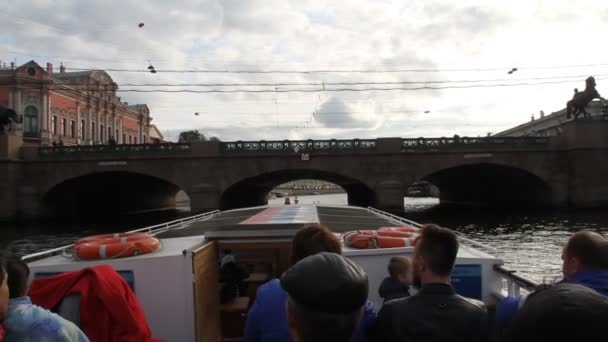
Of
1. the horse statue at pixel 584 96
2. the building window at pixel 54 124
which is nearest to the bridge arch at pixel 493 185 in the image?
the horse statue at pixel 584 96

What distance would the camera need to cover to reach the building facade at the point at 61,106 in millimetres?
52375

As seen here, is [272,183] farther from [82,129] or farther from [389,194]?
[82,129]

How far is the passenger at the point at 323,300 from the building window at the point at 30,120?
60444 millimetres

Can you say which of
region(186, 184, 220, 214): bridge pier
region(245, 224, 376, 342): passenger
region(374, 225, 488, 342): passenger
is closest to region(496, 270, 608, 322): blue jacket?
region(374, 225, 488, 342): passenger

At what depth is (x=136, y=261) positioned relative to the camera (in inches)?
217

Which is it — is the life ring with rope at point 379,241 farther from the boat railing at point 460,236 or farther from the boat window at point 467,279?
the boat railing at point 460,236

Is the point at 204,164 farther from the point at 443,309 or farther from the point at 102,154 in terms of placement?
the point at 443,309

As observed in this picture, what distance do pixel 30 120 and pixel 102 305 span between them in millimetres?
58151

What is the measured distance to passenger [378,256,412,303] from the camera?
3752mm

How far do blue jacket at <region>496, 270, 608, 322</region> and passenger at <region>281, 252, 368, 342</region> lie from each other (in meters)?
1.19

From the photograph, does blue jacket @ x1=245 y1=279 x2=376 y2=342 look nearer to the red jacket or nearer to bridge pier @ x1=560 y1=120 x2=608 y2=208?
the red jacket

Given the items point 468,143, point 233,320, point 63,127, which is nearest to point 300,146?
point 468,143

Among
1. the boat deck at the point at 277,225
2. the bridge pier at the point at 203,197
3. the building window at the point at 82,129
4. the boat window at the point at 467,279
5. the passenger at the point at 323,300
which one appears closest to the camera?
the passenger at the point at 323,300

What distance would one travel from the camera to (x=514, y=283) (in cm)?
504
